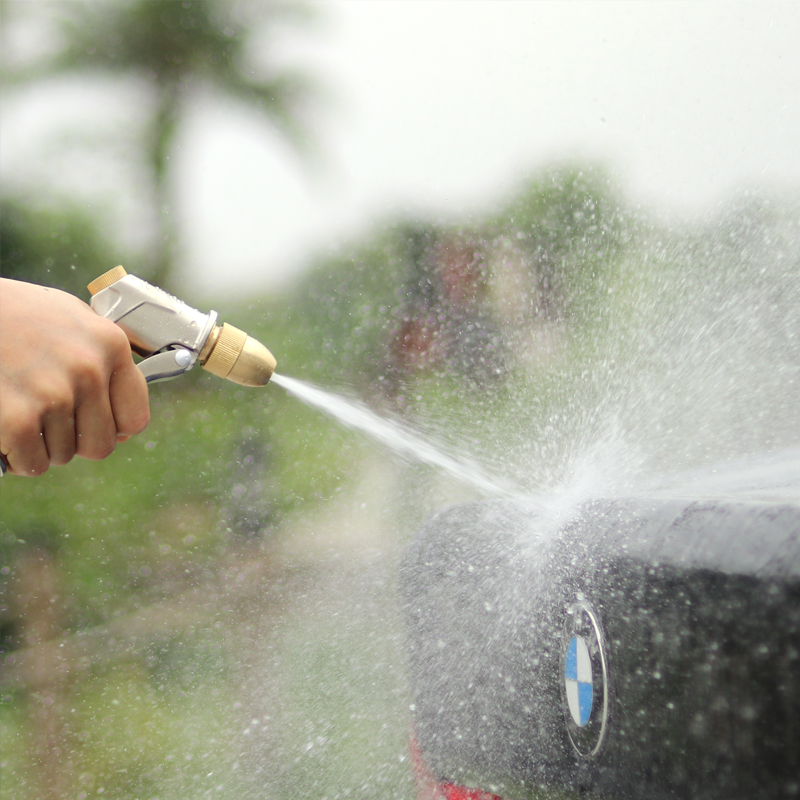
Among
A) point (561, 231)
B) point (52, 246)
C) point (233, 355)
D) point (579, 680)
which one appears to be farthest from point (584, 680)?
point (52, 246)

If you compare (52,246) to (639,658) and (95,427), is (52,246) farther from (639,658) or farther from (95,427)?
(639,658)

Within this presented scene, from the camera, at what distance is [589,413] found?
117cm

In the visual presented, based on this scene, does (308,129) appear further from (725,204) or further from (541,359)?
(725,204)

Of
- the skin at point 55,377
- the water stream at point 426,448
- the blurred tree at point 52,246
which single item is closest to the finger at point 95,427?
the skin at point 55,377

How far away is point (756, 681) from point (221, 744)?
2.73m

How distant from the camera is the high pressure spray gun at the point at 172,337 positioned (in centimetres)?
84

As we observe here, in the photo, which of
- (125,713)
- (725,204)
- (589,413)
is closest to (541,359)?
(725,204)

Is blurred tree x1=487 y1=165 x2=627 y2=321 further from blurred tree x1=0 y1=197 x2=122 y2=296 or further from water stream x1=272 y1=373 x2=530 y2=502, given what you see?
blurred tree x1=0 y1=197 x2=122 y2=296

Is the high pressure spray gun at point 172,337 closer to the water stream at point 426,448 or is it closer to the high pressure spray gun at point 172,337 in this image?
the high pressure spray gun at point 172,337

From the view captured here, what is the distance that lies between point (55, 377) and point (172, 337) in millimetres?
162

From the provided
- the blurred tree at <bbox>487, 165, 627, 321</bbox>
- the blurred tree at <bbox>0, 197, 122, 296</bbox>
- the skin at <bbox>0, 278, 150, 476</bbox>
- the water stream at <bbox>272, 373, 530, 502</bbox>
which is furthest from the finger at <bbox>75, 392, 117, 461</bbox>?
the blurred tree at <bbox>0, 197, 122, 296</bbox>

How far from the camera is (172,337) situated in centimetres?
86

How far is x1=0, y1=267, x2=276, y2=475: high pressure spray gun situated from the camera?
2.77 feet

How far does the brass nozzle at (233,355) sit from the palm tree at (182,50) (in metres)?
3.18
